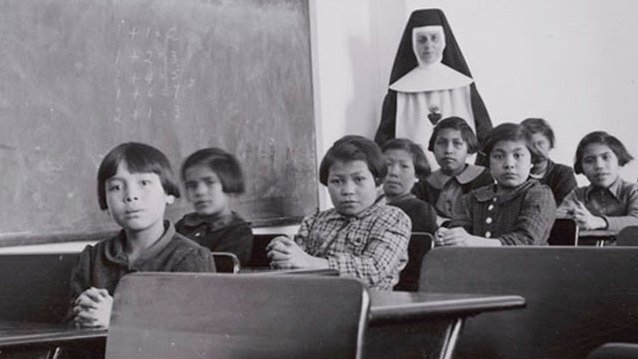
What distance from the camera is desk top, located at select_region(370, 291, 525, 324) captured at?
1.21 meters

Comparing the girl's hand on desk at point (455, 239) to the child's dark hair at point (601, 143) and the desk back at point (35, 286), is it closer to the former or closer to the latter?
the desk back at point (35, 286)

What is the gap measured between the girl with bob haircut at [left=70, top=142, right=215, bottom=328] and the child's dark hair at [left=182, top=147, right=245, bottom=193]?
1.32m

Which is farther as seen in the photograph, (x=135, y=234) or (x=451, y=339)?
(x=135, y=234)

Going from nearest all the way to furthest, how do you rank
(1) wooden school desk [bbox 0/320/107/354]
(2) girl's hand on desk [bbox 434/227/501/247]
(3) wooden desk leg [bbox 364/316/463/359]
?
1. (3) wooden desk leg [bbox 364/316/463/359]
2. (1) wooden school desk [bbox 0/320/107/354]
3. (2) girl's hand on desk [bbox 434/227/501/247]

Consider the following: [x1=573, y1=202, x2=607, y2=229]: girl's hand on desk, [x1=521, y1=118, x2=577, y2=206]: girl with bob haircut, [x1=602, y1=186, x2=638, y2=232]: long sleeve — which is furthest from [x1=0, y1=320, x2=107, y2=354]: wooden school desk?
[x1=521, y1=118, x2=577, y2=206]: girl with bob haircut

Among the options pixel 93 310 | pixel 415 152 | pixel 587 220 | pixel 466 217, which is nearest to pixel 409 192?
pixel 415 152

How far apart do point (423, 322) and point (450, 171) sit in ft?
12.5

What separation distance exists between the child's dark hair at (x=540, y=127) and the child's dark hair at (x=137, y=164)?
308 centimetres

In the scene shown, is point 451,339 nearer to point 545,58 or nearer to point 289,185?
point 289,185

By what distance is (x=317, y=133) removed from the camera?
535 cm

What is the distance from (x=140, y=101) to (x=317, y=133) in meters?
1.39

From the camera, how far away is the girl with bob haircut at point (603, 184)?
515cm

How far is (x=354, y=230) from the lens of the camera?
3393 millimetres

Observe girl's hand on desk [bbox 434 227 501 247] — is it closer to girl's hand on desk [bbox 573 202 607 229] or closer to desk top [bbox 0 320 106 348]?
girl's hand on desk [bbox 573 202 607 229]
